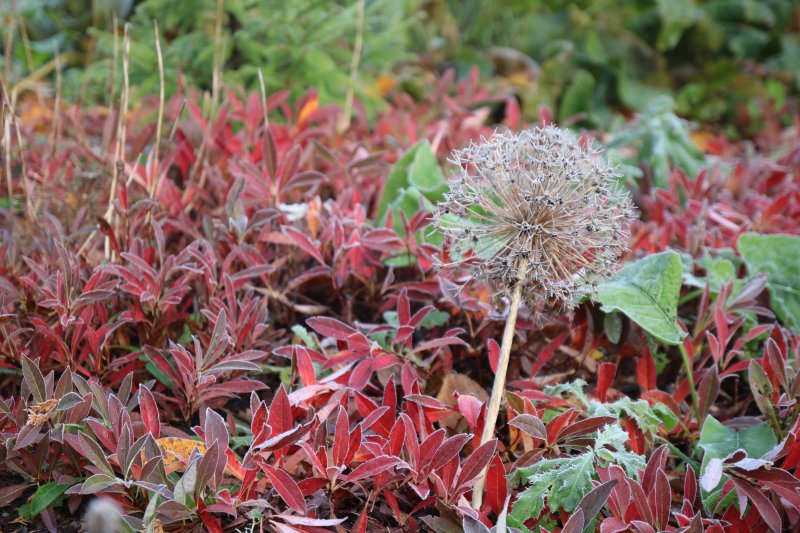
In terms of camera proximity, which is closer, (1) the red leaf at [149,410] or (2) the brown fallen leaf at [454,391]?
(1) the red leaf at [149,410]

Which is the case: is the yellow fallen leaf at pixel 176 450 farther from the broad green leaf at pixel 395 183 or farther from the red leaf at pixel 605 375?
the broad green leaf at pixel 395 183

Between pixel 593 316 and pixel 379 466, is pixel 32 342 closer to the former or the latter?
pixel 379 466

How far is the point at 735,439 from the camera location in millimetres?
1659

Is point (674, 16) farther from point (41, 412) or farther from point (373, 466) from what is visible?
point (41, 412)

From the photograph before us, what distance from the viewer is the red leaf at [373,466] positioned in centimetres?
136

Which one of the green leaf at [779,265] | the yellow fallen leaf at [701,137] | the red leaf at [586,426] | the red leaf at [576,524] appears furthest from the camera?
the yellow fallen leaf at [701,137]

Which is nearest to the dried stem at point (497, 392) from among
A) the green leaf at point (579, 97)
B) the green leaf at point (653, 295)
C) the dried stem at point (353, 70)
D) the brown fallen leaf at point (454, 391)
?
the brown fallen leaf at point (454, 391)

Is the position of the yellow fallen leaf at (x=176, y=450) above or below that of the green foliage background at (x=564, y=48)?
above

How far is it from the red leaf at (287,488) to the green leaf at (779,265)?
4.75 ft

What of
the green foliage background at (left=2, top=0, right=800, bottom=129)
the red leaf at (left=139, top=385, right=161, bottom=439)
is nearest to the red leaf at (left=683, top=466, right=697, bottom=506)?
the red leaf at (left=139, top=385, right=161, bottom=439)

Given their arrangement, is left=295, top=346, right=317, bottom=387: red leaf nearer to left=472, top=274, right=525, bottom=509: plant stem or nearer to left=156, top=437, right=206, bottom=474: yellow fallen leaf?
left=156, top=437, right=206, bottom=474: yellow fallen leaf

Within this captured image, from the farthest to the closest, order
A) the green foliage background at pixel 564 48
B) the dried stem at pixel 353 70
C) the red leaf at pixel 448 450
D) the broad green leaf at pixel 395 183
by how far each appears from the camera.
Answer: the green foliage background at pixel 564 48 < the dried stem at pixel 353 70 < the broad green leaf at pixel 395 183 < the red leaf at pixel 448 450

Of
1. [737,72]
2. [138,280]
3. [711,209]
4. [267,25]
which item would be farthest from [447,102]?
[737,72]

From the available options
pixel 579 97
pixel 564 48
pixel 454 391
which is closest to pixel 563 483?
pixel 454 391
